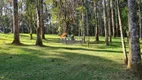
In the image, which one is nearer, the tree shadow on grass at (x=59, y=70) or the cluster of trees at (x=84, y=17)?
the tree shadow on grass at (x=59, y=70)

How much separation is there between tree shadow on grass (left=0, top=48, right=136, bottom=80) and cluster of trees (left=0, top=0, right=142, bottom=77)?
1.05 meters

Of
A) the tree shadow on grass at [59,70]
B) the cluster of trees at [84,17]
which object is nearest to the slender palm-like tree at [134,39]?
the cluster of trees at [84,17]

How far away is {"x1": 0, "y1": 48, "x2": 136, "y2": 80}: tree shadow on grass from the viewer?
11.1m

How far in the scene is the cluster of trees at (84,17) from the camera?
1172cm

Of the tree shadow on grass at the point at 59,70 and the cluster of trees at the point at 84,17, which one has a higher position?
the cluster of trees at the point at 84,17

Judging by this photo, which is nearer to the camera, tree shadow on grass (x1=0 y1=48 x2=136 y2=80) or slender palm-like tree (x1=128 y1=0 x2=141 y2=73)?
tree shadow on grass (x1=0 y1=48 x2=136 y2=80)

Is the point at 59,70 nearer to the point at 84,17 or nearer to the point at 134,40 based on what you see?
the point at 134,40

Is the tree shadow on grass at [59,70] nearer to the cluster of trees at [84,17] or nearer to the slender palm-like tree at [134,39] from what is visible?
the slender palm-like tree at [134,39]

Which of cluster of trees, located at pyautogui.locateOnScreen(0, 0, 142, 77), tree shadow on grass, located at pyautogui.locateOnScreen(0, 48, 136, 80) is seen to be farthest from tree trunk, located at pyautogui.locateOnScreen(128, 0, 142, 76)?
tree shadow on grass, located at pyautogui.locateOnScreen(0, 48, 136, 80)

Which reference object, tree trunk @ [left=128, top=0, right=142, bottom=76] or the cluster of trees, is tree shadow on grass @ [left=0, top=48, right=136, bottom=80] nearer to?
tree trunk @ [left=128, top=0, right=142, bottom=76]

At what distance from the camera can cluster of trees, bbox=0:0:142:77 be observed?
11719 millimetres

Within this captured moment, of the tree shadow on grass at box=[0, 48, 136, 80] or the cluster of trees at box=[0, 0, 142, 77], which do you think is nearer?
the tree shadow on grass at box=[0, 48, 136, 80]

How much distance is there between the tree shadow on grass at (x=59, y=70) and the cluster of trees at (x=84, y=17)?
1047 millimetres

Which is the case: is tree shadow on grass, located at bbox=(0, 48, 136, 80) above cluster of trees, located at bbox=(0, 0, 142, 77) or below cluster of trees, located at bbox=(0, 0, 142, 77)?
below
